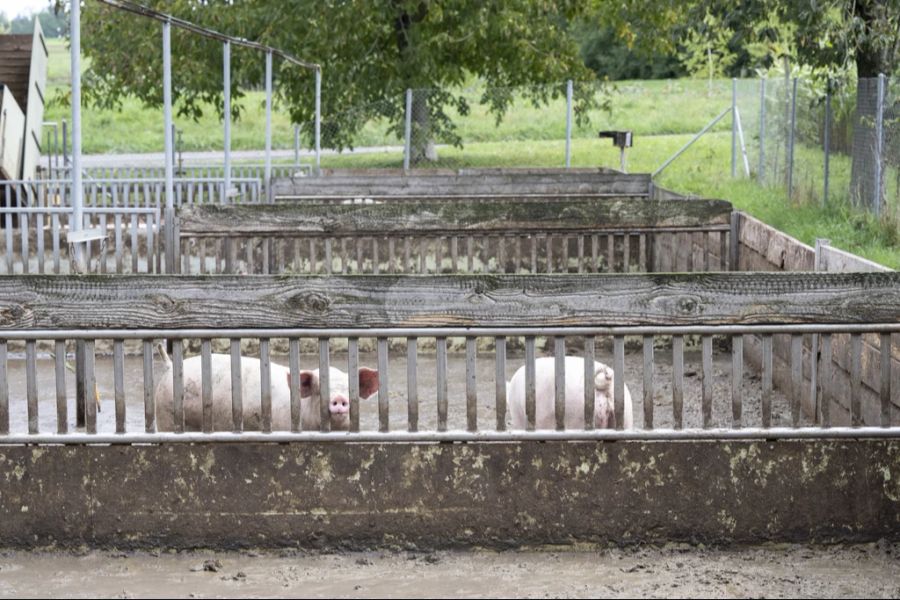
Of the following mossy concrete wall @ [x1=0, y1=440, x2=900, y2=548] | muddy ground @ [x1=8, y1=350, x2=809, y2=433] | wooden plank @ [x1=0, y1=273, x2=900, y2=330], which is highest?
wooden plank @ [x1=0, y1=273, x2=900, y2=330]

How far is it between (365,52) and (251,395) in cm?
2660

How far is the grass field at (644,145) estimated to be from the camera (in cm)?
1565

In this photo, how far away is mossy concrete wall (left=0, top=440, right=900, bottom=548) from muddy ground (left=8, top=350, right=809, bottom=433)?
279cm

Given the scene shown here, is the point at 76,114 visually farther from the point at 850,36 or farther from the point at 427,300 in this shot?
the point at 850,36

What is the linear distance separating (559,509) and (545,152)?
113ft

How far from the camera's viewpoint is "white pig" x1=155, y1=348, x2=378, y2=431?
7527 mm

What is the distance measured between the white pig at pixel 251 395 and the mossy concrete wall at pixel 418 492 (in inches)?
52.7

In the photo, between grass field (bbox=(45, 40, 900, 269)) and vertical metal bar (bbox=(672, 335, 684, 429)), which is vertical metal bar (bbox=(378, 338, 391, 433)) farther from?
grass field (bbox=(45, 40, 900, 269))

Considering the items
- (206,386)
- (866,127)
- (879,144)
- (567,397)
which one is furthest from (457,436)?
(866,127)

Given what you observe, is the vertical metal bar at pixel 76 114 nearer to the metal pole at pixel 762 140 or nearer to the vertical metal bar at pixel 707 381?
the vertical metal bar at pixel 707 381

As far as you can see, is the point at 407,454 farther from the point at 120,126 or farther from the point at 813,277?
the point at 120,126

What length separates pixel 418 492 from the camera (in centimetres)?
600

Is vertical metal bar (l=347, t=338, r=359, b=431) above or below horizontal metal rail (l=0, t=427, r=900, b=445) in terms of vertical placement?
above

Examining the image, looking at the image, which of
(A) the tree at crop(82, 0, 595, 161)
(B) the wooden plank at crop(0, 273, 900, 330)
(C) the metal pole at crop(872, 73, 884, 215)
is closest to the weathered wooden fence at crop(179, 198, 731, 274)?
(C) the metal pole at crop(872, 73, 884, 215)
